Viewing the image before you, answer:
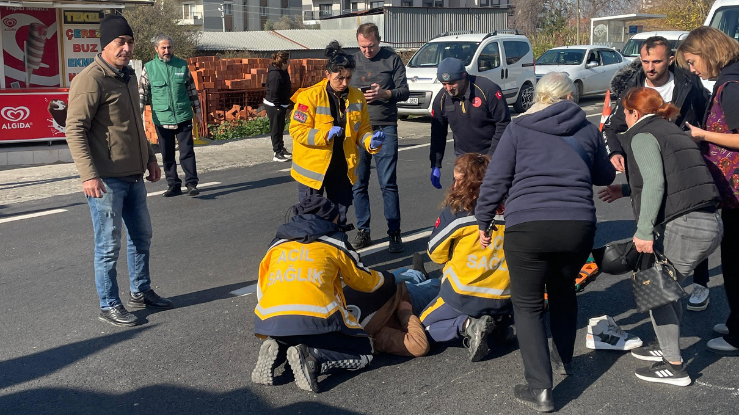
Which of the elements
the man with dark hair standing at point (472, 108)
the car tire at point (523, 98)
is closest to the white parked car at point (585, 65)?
the car tire at point (523, 98)

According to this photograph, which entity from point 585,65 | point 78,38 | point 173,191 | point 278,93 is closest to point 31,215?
point 173,191

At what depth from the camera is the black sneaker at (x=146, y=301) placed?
5.34 metres

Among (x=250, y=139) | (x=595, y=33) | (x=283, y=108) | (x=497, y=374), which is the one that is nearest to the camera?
(x=497, y=374)

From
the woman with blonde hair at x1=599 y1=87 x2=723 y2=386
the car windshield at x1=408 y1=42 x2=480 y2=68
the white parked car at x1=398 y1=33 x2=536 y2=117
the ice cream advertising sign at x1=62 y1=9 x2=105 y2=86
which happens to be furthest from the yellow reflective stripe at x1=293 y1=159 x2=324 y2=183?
the car windshield at x1=408 y1=42 x2=480 y2=68

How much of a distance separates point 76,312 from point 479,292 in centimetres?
296

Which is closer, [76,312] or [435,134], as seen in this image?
[76,312]

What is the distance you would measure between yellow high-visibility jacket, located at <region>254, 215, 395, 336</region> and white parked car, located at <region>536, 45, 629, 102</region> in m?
16.7

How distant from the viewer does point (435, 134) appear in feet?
21.0

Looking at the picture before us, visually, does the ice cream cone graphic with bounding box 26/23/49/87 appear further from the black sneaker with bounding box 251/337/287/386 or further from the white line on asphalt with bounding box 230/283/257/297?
the black sneaker with bounding box 251/337/287/386

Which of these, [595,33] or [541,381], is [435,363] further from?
[595,33]

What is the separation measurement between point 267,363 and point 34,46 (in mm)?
11489

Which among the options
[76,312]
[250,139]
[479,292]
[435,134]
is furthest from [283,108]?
[479,292]

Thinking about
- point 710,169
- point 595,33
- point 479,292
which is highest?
point 595,33

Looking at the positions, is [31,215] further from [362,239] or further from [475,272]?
[475,272]
